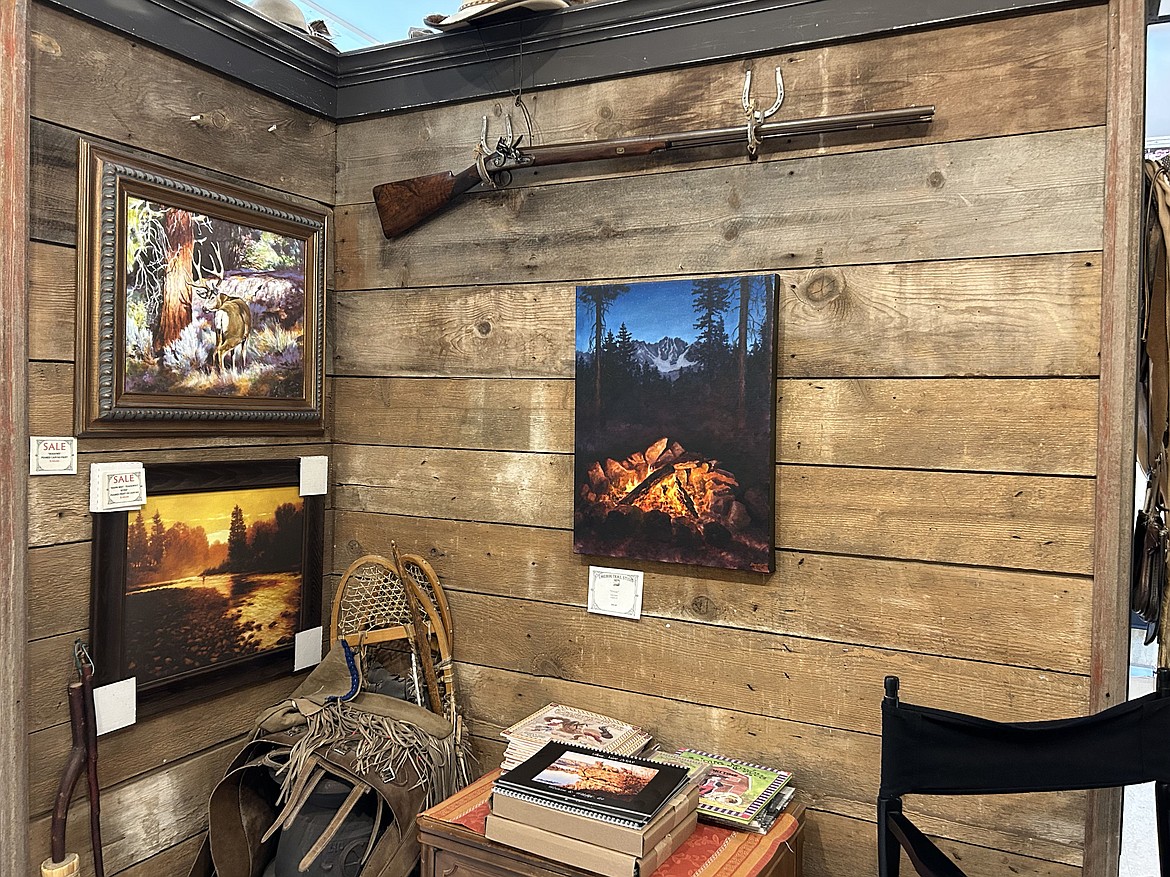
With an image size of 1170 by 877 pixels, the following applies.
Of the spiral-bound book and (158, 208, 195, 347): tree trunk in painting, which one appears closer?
the spiral-bound book

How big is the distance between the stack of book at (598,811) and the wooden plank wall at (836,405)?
13.3 inches

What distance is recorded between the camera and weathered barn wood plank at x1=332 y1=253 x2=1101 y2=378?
63.7 inches

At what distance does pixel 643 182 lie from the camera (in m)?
1.98

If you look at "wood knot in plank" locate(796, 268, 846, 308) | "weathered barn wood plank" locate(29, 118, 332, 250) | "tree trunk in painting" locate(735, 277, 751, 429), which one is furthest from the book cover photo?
"weathered barn wood plank" locate(29, 118, 332, 250)

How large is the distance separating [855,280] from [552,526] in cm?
87

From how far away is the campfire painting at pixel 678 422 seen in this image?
Answer: 1.84m

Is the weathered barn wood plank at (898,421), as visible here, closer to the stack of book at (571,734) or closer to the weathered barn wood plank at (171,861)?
the stack of book at (571,734)

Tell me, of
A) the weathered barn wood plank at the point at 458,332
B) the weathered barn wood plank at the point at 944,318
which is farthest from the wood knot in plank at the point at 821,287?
the weathered barn wood plank at the point at 458,332

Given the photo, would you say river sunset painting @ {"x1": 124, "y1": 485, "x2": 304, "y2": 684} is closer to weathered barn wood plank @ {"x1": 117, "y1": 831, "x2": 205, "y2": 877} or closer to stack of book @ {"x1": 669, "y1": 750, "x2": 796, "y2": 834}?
weathered barn wood plank @ {"x1": 117, "y1": 831, "x2": 205, "y2": 877}

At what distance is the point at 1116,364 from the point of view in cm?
157

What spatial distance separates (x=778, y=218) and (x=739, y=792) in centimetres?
116

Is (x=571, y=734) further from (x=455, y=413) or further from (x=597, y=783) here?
(x=455, y=413)

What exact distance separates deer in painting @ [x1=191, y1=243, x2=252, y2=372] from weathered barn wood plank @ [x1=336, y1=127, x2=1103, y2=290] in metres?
0.38

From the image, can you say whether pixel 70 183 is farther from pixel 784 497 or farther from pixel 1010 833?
pixel 1010 833
